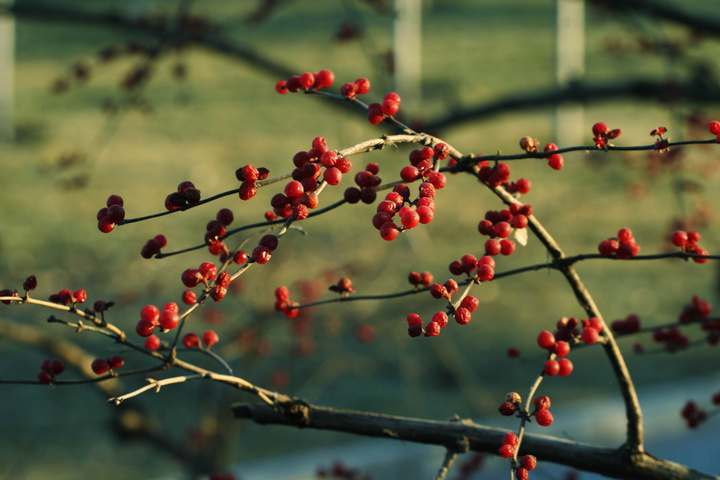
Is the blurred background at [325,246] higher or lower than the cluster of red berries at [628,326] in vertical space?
higher

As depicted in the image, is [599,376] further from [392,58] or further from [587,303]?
[587,303]

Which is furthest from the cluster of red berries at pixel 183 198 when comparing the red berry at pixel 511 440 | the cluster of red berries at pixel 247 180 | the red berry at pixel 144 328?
the red berry at pixel 511 440

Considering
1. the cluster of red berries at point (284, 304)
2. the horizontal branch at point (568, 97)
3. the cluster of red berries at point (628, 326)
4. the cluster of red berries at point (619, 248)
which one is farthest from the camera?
the horizontal branch at point (568, 97)

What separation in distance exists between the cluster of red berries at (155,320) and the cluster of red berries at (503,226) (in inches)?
19.7

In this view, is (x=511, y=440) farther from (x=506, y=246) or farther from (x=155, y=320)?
(x=155, y=320)

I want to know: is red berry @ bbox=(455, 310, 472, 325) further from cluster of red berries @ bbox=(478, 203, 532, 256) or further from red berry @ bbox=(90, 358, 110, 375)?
red berry @ bbox=(90, 358, 110, 375)

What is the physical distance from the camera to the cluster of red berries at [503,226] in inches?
43.4

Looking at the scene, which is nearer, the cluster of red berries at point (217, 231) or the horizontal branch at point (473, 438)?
the cluster of red berries at point (217, 231)

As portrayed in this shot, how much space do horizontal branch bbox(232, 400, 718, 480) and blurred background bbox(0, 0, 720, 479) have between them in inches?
12.6

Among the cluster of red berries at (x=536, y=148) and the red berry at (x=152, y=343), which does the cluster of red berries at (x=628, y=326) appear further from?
the red berry at (x=152, y=343)

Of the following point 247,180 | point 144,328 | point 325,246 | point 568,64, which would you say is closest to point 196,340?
point 144,328

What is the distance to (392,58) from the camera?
331 centimetres

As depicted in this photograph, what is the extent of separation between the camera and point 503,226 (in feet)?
3.60

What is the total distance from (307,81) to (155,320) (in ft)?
1.46
